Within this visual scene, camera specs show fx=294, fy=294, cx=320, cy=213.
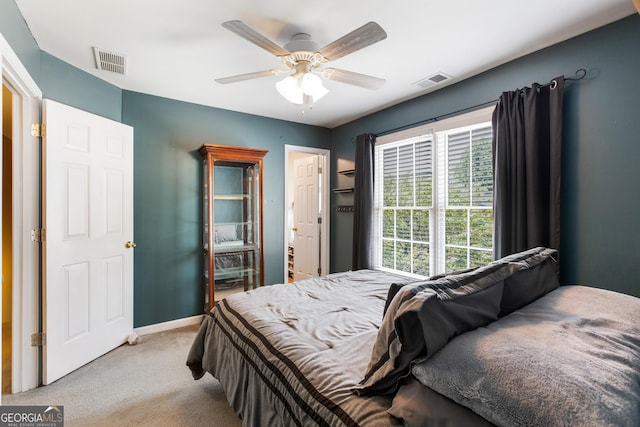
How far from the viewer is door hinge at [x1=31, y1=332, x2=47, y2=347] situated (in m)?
2.24

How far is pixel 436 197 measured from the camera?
10.3 ft

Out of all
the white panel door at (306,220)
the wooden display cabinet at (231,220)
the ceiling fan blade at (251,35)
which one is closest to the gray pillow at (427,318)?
the ceiling fan blade at (251,35)

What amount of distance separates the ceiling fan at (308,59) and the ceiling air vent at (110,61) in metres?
1.04

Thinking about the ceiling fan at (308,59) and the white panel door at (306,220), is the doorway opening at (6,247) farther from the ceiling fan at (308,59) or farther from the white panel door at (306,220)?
the white panel door at (306,220)

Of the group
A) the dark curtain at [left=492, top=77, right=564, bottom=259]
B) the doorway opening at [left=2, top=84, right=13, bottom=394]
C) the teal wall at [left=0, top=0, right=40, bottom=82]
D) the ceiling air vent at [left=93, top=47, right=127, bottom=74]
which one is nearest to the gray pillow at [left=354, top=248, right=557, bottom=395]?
the dark curtain at [left=492, top=77, right=564, bottom=259]

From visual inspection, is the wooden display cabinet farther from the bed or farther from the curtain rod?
the bed

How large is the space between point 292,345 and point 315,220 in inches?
129

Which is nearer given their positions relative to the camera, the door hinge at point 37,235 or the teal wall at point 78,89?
the door hinge at point 37,235

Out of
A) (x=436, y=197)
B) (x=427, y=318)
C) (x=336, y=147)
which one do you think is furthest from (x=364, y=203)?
(x=427, y=318)

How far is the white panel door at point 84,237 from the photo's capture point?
7.50 feet

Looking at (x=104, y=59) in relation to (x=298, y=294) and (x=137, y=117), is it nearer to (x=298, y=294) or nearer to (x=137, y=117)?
(x=137, y=117)

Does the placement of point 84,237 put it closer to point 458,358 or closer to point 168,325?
point 168,325

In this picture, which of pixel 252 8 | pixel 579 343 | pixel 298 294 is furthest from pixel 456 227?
pixel 252 8

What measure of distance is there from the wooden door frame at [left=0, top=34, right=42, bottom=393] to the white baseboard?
3.24 feet
